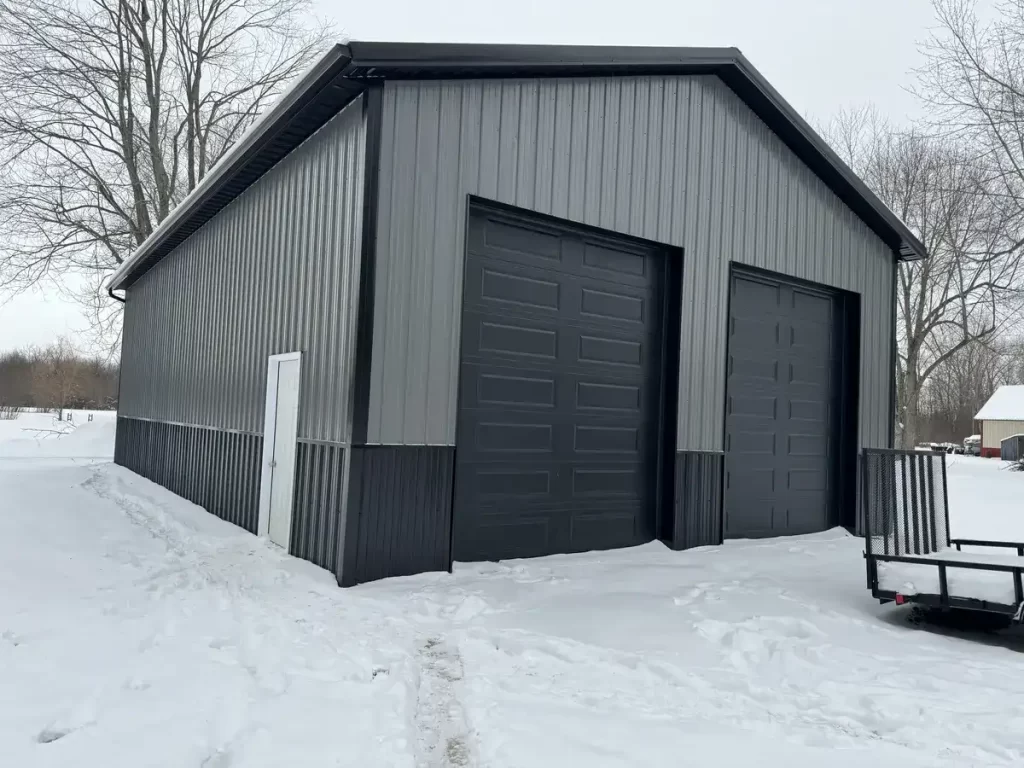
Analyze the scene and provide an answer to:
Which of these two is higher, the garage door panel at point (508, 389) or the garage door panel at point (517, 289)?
the garage door panel at point (517, 289)

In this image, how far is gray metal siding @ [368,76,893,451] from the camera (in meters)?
7.07

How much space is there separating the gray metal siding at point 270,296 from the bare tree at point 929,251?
66.9 feet

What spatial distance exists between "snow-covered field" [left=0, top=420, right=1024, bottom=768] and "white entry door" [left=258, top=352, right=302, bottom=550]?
478mm

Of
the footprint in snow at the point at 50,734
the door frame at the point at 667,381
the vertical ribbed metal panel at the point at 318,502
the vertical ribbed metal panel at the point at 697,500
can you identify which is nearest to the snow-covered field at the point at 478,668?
the footprint in snow at the point at 50,734

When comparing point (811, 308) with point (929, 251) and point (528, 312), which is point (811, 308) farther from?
point (929, 251)

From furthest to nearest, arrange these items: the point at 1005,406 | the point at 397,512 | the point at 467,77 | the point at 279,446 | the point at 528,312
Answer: the point at 1005,406, the point at 279,446, the point at 528,312, the point at 467,77, the point at 397,512

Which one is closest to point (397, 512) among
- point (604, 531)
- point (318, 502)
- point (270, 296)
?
point (318, 502)

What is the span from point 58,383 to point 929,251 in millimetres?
46234

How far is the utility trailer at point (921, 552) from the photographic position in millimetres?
5637

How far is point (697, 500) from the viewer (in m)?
9.70

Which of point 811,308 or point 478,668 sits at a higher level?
point 811,308

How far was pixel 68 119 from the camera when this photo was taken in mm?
22703

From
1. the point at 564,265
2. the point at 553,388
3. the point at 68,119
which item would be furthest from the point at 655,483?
the point at 68,119

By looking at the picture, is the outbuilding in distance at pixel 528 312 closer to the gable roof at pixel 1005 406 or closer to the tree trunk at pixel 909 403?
the tree trunk at pixel 909 403
